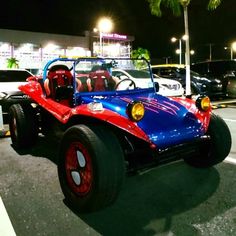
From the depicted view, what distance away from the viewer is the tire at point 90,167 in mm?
3537

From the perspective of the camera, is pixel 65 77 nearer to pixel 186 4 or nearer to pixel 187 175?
pixel 187 175

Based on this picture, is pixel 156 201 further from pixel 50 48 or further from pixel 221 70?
pixel 50 48

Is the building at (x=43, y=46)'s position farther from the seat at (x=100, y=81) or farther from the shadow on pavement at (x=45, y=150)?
the seat at (x=100, y=81)

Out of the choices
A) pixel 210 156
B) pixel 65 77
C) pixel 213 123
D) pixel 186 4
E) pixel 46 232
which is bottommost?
pixel 46 232

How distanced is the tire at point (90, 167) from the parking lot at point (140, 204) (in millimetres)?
175

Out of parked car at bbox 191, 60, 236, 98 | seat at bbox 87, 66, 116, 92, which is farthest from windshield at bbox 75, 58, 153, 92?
parked car at bbox 191, 60, 236, 98

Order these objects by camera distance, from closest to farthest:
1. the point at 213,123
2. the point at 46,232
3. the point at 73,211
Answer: the point at 46,232 < the point at 73,211 < the point at 213,123

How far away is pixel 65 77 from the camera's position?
5.77 meters

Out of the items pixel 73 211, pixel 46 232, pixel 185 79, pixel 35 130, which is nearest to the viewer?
pixel 46 232

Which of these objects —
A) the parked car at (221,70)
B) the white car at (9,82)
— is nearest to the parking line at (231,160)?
the white car at (9,82)

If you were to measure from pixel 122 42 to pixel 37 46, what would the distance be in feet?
36.3

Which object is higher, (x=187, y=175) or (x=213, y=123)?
(x=213, y=123)

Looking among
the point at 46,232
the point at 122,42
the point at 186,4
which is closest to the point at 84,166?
the point at 46,232

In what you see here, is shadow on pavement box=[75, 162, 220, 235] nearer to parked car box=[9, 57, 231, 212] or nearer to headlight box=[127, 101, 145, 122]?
parked car box=[9, 57, 231, 212]
